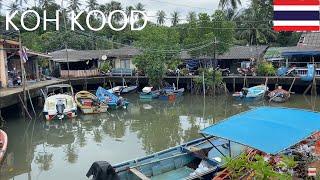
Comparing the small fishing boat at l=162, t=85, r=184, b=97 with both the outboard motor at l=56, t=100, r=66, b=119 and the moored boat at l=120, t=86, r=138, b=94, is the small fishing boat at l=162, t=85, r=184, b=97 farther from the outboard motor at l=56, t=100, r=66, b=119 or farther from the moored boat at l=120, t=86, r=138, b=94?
the outboard motor at l=56, t=100, r=66, b=119

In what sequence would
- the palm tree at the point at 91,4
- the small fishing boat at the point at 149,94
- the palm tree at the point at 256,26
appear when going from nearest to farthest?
1. the small fishing boat at the point at 149,94
2. the palm tree at the point at 256,26
3. the palm tree at the point at 91,4

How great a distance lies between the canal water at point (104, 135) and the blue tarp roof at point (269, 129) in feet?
16.7

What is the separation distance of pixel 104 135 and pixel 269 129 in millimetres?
10262

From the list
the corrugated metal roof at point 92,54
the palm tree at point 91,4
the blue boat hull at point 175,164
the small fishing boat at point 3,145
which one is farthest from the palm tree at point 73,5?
the blue boat hull at point 175,164

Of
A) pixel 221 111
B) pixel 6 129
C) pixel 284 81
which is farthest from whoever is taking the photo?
pixel 284 81

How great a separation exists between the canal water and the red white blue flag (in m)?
6.09

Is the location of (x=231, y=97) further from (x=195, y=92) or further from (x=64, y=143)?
(x=64, y=143)

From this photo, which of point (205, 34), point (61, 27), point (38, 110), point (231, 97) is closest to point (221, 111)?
point (231, 97)

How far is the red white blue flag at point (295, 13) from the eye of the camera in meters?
13.6

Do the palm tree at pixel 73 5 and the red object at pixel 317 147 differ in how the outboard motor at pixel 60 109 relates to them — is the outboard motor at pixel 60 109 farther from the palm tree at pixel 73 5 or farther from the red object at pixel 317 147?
the palm tree at pixel 73 5

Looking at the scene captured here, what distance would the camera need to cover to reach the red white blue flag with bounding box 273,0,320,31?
44.5 ft

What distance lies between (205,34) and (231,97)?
224 inches

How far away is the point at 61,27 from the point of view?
158 feet

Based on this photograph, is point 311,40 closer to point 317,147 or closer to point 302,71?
point 302,71
